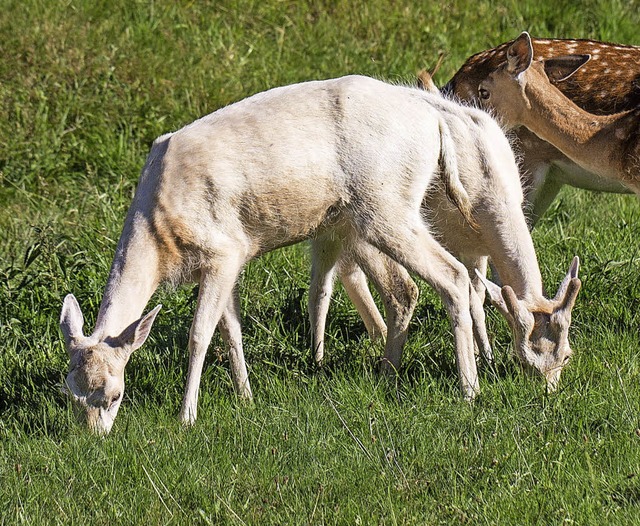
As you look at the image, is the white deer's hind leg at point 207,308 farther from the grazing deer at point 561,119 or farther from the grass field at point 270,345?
the grazing deer at point 561,119

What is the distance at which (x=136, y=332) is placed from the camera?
18.3 feet

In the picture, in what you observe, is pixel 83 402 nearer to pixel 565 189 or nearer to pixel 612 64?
pixel 612 64

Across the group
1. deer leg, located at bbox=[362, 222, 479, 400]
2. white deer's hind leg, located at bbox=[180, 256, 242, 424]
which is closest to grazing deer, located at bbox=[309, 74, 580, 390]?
deer leg, located at bbox=[362, 222, 479, 400]

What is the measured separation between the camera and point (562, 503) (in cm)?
454

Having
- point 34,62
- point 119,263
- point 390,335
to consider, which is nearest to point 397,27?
point 34,62

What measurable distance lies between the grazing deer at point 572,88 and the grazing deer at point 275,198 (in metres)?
1.62

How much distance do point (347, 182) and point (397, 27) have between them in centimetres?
573

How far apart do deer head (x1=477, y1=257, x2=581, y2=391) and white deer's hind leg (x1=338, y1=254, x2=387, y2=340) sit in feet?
3.20

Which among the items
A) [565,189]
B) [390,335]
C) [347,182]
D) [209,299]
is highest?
[347,182]

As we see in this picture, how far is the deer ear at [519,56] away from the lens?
7102 millimetres

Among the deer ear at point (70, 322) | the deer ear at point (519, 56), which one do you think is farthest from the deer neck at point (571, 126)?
the deer ear at point (70, 322)

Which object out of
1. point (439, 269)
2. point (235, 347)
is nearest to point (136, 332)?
point (235, 347)

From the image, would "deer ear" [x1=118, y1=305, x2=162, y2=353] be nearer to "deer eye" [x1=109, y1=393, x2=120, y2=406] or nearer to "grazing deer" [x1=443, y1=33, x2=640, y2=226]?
"deer eye" [x1=109, y1=393, x2=120, y2=406]

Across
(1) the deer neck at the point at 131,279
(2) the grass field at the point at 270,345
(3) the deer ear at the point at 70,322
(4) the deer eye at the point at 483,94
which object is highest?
(4) the deer eye at the point at 483,94
